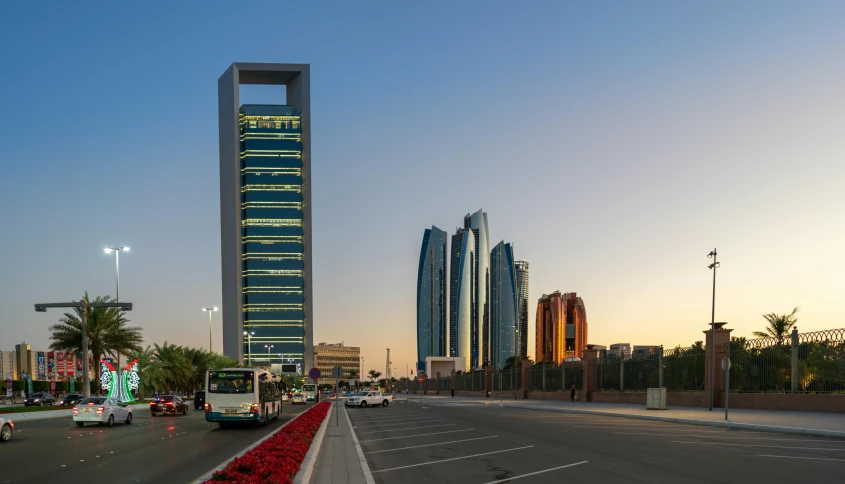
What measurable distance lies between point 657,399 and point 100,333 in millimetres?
46472

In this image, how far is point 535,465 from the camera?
16.0 m

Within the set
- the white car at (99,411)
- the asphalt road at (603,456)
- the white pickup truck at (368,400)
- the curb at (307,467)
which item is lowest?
the white pickup truck at (368,400)

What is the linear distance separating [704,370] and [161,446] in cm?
3069

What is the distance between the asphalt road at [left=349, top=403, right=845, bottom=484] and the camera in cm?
1406

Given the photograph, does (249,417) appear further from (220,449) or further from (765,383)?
(765,383)

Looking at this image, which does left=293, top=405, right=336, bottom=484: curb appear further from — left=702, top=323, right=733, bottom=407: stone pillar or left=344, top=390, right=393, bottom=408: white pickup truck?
left=344, top=390, right=393, bottom=408: white pickup truck

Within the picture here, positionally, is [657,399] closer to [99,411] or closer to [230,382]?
[230,382]

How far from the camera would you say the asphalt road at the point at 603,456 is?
14.1 m

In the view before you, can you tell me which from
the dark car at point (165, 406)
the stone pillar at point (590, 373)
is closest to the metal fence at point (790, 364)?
the stone pillar at point (590, 373)

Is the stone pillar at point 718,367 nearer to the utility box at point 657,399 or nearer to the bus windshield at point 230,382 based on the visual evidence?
the utility box at point 657,399

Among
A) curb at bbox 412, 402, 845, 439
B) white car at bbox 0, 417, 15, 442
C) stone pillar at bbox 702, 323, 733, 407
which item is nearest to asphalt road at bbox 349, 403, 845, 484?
curb at bbox 412, 402, 845, 439

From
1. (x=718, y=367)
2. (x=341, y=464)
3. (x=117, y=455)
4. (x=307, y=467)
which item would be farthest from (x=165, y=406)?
(x=307, y=467)

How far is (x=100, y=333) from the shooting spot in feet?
206

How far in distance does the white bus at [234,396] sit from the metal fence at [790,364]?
24.2 metres
